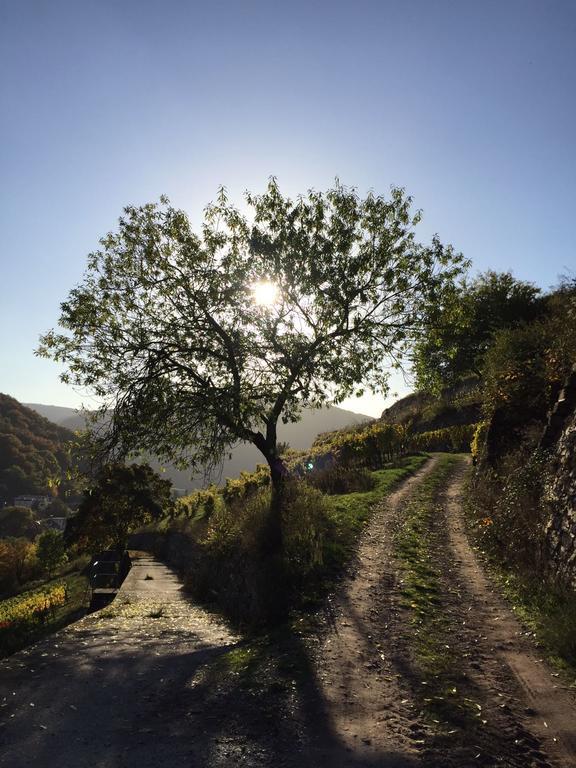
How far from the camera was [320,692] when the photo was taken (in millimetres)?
5750

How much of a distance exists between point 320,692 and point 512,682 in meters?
2.51

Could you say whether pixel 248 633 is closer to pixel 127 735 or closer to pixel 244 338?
pixel 127 735

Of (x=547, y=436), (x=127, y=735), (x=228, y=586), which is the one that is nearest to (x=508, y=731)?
(x=127, y=735)

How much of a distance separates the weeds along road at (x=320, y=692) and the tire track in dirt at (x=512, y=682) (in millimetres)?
21

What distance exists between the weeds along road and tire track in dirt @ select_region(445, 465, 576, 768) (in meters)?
0.02

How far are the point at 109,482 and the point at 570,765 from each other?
25.5m

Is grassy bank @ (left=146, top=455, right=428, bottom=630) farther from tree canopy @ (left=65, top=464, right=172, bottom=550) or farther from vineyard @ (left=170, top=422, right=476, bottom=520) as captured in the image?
tree canopy @ (left=65, top=464, right=172, bottom=550)

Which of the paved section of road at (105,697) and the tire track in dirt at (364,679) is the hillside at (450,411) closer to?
the tire track in dirt at (364,679)

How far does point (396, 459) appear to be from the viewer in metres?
30.2

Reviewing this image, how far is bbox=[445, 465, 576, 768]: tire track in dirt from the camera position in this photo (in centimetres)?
439

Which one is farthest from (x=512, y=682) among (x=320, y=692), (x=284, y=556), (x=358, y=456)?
(x=358, y=456)

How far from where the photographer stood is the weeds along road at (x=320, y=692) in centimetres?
444

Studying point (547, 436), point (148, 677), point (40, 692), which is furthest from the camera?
point (547, 436)

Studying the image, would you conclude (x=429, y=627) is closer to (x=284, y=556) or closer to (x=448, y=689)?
(x=448, y=689)
